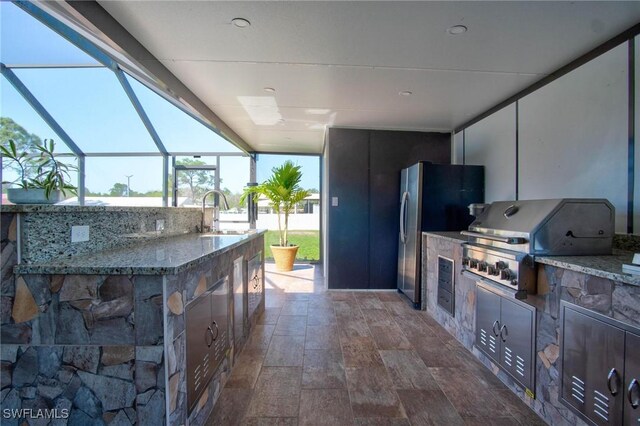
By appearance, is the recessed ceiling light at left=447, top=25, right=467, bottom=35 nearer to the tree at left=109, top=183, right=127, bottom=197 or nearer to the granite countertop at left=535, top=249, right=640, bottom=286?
the granite countertop at left=535, top=249, right=640, bottom=286

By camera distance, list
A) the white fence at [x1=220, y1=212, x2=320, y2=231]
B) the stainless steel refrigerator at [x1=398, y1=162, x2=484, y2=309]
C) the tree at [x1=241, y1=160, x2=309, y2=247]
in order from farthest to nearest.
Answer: the white fence at [x1=220, y1=212, x2=320, y2=231] < the tree at [x1=241, y1=160, x2=309, y2=247] < the stainless steel refrigerator at [x1=398, y1=162, x2=484, y2=309]

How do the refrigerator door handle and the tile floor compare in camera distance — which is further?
the refrigerator door handle

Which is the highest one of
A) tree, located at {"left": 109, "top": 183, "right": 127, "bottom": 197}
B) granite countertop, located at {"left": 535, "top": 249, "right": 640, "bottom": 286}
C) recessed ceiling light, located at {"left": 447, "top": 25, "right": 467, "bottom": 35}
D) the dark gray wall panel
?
recessed ceiling light, located at {"left": 447, "top": 25, "right": 467, "bottom": 35}

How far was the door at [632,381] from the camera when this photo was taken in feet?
3.88

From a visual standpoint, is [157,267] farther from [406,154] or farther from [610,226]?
[406,154]

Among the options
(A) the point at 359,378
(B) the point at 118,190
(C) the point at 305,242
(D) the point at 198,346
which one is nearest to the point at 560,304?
(A) the point at 359,378

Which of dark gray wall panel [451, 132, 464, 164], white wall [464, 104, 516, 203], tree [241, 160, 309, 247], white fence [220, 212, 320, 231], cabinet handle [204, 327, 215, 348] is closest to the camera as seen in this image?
cabinet handle [204, 327, 215, 348]

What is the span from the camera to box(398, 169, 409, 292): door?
377cm

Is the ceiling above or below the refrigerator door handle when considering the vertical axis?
above

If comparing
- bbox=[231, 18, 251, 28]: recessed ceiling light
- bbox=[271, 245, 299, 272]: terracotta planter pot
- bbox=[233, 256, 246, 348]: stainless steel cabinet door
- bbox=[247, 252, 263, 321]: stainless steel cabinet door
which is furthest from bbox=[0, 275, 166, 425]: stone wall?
bbox=[271, 245, 299, 272]: terracotta planter pot

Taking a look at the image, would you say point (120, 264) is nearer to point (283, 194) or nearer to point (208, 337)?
point (208, 337)

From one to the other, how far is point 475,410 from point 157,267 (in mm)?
1962

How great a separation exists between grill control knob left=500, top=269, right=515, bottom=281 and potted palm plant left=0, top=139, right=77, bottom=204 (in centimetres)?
267

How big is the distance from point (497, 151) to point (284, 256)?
3.84 m
